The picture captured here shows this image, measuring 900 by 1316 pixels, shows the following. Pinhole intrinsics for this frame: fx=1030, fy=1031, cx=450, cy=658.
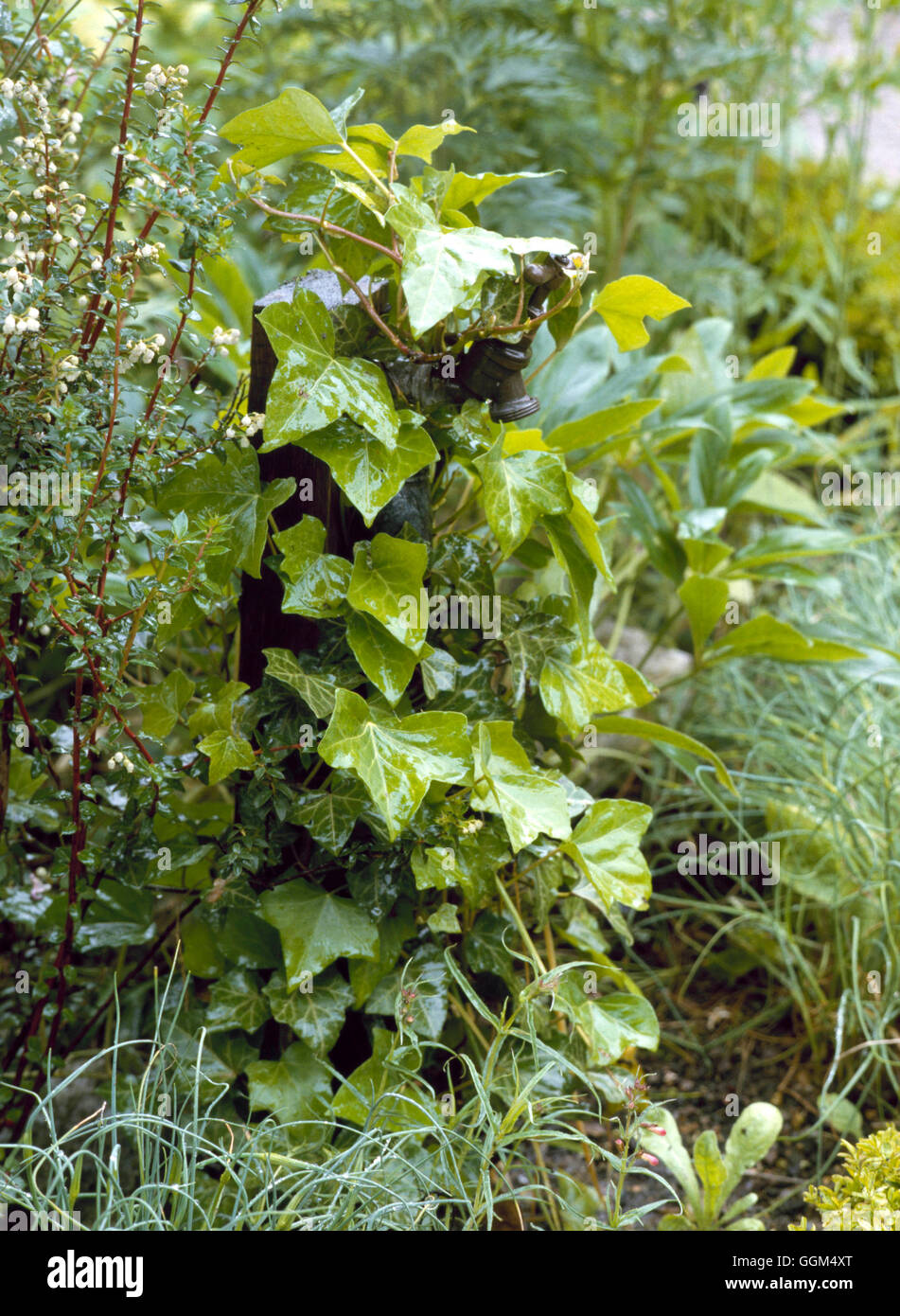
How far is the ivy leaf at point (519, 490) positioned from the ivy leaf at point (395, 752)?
185 millimetres

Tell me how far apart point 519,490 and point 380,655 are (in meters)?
0.21

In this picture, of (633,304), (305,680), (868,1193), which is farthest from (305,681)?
(868,1193)

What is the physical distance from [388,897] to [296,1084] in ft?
0.70

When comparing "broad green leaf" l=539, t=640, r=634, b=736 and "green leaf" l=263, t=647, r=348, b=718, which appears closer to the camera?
"green leaf" l=263, t=647, r=348, b=718

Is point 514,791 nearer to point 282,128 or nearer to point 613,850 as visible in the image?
point 613,850

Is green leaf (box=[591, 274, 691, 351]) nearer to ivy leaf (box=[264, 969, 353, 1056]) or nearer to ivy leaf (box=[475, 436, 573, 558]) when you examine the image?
ivy leaf (box=[475, 436, 573, 558])

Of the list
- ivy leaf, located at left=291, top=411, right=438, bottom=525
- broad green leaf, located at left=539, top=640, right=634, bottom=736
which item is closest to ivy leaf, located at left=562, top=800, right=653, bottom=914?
broad green leaf, located at left=539, top=640, right=634, bottom=736

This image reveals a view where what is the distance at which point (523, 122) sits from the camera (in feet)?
8.29

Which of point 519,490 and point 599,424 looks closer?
point 519,490

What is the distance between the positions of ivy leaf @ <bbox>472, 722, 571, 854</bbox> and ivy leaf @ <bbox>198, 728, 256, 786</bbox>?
221 mm

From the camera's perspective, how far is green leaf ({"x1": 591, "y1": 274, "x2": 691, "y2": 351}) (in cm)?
98

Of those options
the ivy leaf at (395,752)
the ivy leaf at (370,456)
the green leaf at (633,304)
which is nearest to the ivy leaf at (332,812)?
the ivy leaf at (395,752)

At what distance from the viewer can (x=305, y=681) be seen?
3.27ft

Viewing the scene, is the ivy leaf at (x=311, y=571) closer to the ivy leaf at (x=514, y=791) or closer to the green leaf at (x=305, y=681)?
the green leaf at (x=305, y=681)
